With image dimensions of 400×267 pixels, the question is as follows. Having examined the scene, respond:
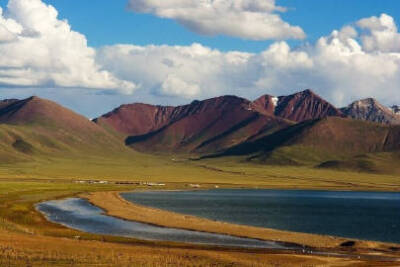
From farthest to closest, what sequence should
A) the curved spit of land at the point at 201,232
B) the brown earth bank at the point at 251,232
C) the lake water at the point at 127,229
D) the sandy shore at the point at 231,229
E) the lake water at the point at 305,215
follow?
the lake water at the point at 305,215
the lake water at the point at 127,229
the sandy shore at the point at 231,229
the brown earth bank at the point at 251,232
the curved spit of land at the point at 201,232

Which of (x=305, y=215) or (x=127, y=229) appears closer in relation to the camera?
(x=127, y=229)

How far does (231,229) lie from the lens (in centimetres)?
9819

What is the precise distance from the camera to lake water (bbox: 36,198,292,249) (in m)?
84.0

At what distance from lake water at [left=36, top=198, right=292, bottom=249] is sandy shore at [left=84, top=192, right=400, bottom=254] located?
10.0 feet

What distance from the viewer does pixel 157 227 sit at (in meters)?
100

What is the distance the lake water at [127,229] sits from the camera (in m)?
84.0

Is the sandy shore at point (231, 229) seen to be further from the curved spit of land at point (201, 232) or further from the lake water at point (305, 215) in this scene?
the lake water at point (305, 215)

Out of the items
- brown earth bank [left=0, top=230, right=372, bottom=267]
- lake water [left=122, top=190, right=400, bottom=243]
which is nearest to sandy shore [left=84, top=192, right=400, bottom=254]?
lake water [left=122, top=190, right=400, bottom=243]

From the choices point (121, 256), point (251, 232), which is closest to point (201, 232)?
point (251, 232)

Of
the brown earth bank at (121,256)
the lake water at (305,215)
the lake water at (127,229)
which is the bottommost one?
the lake water at (305,215)

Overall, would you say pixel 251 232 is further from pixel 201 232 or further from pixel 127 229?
pixel 127 229

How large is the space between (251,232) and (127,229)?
19118mm

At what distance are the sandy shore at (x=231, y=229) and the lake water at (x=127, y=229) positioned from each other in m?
Result: 3.05

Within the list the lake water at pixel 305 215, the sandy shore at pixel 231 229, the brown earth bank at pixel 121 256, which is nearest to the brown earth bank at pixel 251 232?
the sandy shore at pixel 231 229
